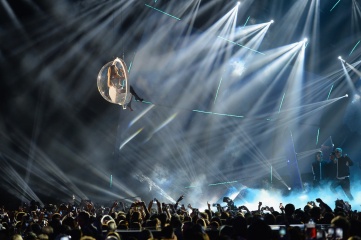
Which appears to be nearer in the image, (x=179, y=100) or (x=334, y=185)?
(x=334, y=185)

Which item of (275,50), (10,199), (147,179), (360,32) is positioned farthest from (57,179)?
(360,32)

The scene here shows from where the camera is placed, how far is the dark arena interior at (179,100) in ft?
33.7

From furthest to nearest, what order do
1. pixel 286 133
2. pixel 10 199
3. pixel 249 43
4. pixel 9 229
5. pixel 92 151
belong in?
pixel 286 133 < pixel 249 43 < pixel 92 151 < pixel 10 199 < pixel 9 229

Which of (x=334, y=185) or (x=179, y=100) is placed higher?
(x=179, y=100)

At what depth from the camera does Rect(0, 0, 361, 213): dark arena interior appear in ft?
33.7

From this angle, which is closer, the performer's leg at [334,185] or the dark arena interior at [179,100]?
the dark arena interior at [179,100]

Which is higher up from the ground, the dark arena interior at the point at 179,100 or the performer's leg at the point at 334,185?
the dark arena interior at the point at 179,100

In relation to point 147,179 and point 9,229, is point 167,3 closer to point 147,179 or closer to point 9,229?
point 147,179

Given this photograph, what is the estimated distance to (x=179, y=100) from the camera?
13836 millimetres

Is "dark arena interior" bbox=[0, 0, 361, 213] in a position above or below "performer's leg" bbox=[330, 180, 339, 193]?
above

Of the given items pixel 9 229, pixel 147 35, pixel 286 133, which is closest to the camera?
pixel 9 229

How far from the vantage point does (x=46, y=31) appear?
10531 mm

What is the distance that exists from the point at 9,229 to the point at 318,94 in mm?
16385

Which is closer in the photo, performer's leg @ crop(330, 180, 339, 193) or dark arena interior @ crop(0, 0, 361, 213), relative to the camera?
dark arena interior @ crop(0, 0, 361, 213)
